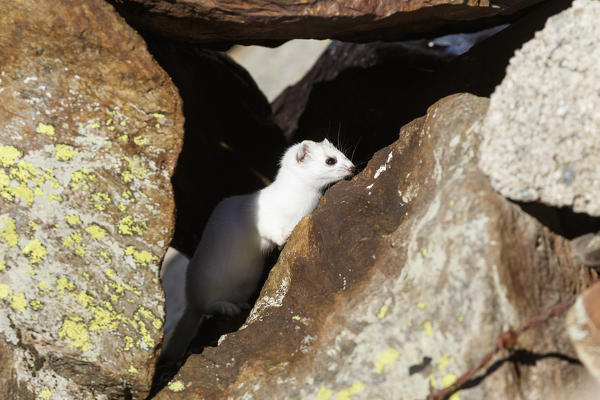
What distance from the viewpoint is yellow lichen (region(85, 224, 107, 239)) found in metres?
2.94

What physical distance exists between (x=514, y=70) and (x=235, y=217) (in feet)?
8.63

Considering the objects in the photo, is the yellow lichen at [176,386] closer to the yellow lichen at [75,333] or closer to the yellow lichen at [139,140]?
the yellow lichen at [75,333]

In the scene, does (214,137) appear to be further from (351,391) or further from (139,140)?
(351,391)

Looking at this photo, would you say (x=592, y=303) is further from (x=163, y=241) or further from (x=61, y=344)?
(x=61, y=344)

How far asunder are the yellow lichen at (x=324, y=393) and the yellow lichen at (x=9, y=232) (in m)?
1.62

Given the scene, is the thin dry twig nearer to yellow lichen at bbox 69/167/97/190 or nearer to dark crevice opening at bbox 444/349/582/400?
dark crevice opening at bbox 444/349/582/400

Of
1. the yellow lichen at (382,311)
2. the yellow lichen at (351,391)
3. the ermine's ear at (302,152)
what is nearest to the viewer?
the yellow lichen at (351,391)

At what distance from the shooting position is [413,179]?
320 cm

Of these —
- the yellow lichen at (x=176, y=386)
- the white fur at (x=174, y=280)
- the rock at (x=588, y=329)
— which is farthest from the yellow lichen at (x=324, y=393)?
the white fur at (x=174, y=280)

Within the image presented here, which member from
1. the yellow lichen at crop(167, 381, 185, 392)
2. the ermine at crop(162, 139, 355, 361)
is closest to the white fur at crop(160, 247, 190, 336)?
the ermine at crop(162, 139, 355, 361)

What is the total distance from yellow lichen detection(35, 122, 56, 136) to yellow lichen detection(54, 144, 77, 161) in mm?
67

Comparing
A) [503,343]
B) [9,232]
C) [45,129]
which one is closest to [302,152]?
[45,129]

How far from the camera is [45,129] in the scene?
2898 millimetres

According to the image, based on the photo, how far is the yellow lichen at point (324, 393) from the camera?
2535mm
